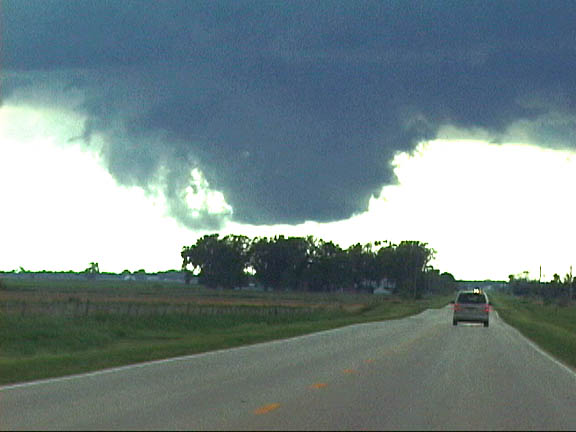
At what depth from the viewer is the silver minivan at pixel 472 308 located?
2350 inches

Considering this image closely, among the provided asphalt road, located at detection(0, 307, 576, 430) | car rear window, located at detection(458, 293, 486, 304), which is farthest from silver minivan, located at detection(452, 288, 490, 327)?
asphalt road, located at detection(0, 307, 576, 430)

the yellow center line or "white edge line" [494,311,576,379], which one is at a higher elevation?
"white edge line" [494,311,576,379]

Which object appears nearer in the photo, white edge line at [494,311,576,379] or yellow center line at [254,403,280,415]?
yellow center line at [254,403,280,415]

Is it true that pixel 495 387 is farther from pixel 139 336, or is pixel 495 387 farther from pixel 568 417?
pixel 139 336

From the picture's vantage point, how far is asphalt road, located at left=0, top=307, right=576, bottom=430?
15219 mm

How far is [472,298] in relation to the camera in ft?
198

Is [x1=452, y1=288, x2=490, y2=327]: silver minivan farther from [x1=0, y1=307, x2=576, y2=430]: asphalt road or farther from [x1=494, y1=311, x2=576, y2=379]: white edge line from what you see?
[x1=0, y1=307, x2=576, y2=430]: asphalt road

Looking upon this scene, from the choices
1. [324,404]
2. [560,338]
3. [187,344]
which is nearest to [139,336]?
[187,344]

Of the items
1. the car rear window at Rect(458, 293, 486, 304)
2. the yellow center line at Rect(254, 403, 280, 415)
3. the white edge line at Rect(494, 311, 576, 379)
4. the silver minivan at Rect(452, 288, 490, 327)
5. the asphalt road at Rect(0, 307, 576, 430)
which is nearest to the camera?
the asphalt road at Rect(0, 307, 576, 430)

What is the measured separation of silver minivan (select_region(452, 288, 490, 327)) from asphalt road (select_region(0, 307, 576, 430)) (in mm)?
27795

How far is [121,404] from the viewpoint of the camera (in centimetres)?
1703

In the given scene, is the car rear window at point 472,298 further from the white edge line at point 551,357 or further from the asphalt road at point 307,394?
the asphalt road at point 307,394

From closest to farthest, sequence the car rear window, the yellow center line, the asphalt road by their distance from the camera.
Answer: the asphalt road, the yellow center line, the car rear window

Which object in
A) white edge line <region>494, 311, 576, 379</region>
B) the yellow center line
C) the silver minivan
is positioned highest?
the silver minivan
